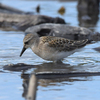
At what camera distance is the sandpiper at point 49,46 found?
8789mm

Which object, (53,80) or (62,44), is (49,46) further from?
(53,80)

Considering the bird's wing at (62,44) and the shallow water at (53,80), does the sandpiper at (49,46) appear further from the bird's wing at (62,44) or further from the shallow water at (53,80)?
the shallow water at (53,80)

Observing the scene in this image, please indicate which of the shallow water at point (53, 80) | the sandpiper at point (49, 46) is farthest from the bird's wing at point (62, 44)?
the shallow water at point (53, 80)

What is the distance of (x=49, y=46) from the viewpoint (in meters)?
8.84

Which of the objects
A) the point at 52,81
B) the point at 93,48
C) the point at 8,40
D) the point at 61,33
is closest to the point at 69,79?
the point at 52,81

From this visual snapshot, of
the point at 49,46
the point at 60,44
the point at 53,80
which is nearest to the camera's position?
the point at 53,80

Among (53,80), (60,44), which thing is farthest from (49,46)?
(53,80)

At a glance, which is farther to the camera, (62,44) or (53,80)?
(62,44)

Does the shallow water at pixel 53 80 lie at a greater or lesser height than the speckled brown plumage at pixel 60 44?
lesser

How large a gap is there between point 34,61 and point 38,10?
50.1 feet

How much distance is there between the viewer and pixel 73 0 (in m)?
31.8

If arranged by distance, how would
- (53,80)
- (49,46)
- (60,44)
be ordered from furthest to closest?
(60,44) → (49,46) → (53,80)

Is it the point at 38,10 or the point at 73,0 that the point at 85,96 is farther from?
the point at 73,0

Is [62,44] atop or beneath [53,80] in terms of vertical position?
atop
